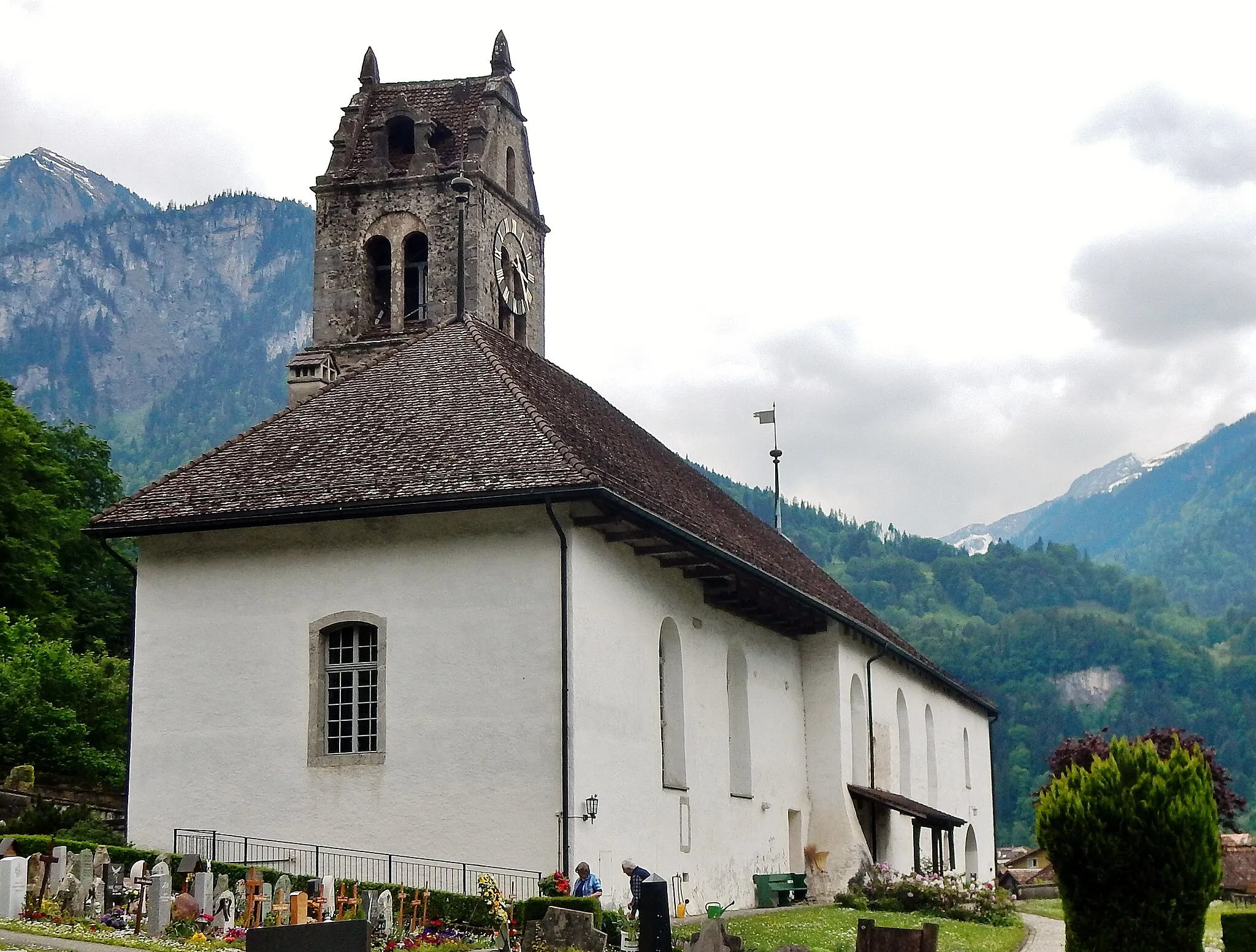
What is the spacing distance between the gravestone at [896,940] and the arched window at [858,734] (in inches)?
668

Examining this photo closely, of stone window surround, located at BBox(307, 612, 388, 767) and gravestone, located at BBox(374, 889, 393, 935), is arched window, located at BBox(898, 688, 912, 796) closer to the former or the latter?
stone window surround, located at BBox(307, 612, 388, 767)

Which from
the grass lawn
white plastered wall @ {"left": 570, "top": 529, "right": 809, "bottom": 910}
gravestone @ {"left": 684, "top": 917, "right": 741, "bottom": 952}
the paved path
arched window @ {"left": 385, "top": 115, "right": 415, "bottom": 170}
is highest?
arched window @ {"left": 385, "top": 115, "right": 415, "bottom": 170}

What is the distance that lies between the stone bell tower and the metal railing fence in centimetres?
1674

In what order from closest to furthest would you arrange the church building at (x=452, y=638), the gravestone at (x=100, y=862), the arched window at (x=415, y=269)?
the gravestone at (x=100, y=862), the church building at (x=452, y=638), the arched window at (x=415, y=269)

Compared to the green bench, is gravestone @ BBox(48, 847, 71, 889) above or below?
above

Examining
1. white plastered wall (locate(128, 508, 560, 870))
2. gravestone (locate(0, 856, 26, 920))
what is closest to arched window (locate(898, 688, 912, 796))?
white plastered wall (locate(128, 508, 560, 870))

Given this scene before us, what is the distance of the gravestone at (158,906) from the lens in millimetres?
19062

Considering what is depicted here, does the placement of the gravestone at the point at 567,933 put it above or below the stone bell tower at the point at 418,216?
below

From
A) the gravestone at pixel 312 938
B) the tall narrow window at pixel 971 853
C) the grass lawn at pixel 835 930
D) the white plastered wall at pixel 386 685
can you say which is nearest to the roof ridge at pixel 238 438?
the white plastered wall at pixel 386 685

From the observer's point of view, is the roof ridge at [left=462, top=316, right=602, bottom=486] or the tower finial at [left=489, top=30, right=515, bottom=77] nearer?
the roof ridge at [left=462, top=316, right=602, bottom=486]

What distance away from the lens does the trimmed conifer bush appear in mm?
17031

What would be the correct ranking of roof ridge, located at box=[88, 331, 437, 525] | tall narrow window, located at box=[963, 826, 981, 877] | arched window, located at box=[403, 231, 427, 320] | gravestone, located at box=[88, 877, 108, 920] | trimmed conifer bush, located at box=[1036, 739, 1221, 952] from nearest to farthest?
trimmed conifer bush, located at box=[1036, 739, 1221, 952], gravestone, located at box=[88, 877, 108, 920], roof ridge, located at box=[88, 331, 437, 525], arched window, located at box=[403, 231, 427, 320], tall narrow window, located at box=[963, 826, 981, 877]

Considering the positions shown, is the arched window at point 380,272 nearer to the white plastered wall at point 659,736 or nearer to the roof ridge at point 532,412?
the roof ridge at point 532,412

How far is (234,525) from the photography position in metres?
24.8
